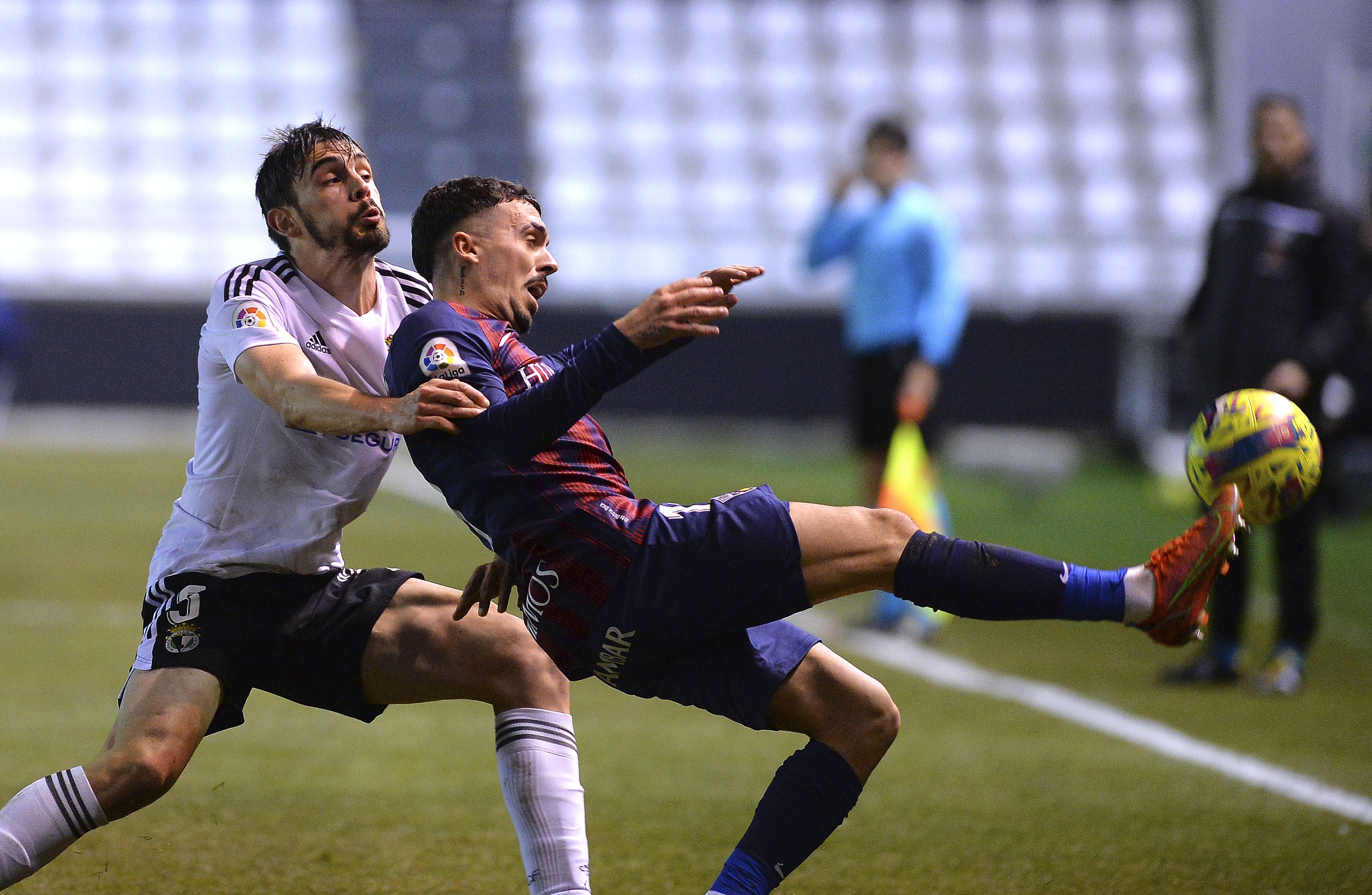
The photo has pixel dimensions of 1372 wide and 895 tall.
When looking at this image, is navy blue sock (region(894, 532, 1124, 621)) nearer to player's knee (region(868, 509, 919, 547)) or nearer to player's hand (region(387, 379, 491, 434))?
player's knee (region(868, 509, 919, 547))

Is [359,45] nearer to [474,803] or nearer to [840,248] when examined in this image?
[840,248]

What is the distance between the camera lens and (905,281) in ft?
24.2

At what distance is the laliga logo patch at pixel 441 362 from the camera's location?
273 cm

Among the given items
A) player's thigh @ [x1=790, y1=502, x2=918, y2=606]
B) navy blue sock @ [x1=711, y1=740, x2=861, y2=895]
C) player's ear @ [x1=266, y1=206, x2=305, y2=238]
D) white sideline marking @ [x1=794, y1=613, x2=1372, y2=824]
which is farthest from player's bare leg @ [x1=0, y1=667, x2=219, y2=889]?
white sideline marking @ [x1=794, y1=613, x2=1372, y2=824]

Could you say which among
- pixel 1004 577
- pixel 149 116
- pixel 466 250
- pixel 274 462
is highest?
pixel 149 116

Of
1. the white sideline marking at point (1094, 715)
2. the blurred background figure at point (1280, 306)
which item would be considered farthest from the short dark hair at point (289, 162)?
the blurred background figure at point (1280, 306)

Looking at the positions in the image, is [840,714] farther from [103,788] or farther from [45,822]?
[45,822]

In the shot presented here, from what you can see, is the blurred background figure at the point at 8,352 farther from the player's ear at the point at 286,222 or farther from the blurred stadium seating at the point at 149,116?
the player's ear at the point at 286,222

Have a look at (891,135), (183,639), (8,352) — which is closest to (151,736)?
(183,639)

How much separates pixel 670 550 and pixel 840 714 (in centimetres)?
56

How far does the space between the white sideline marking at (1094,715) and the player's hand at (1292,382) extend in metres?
1.30

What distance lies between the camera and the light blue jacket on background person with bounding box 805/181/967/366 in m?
7.34

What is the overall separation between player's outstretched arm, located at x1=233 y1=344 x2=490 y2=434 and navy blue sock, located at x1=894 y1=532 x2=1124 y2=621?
84cm

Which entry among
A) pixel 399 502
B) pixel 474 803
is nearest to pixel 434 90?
pixel 399 502
